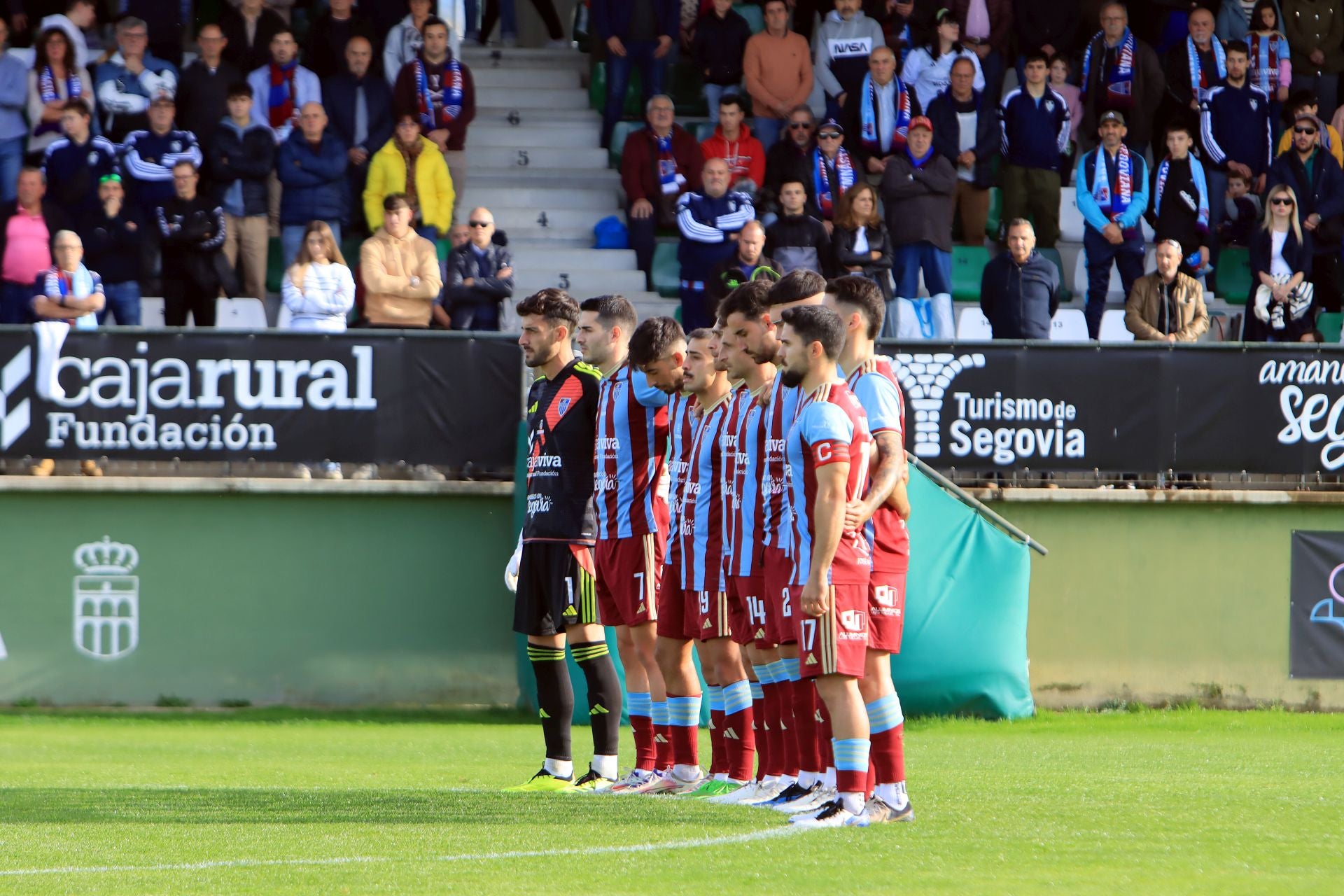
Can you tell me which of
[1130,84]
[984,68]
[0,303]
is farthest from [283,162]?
[1130,84]

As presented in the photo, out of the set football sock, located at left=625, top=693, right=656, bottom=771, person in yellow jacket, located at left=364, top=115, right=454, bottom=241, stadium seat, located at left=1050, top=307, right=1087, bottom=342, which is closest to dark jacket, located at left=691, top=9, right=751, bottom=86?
person in yellow jacket, located at left=364, top=115, right=454, bottom=241

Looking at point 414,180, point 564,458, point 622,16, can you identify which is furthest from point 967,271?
point 564,458

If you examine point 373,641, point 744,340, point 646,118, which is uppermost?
point 646,118

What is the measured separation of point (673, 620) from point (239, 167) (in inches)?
332

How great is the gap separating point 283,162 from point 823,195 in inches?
188

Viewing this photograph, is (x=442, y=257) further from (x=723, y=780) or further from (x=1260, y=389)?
(x=723, y=780)

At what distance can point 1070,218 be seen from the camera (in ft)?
57.5

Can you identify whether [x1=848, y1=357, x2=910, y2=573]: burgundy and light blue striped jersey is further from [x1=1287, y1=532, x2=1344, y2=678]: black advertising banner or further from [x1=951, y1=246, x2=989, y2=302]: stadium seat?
[x1=951, y1=246, x2=989, y2=302]: stadium seat

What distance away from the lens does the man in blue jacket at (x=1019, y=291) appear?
14.2m

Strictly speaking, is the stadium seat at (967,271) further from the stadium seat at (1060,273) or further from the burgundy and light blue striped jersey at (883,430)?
the burgundy and light blue striped jersey at (883,430)

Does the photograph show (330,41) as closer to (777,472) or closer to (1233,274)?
(1233,274)

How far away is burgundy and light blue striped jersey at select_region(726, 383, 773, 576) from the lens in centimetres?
752

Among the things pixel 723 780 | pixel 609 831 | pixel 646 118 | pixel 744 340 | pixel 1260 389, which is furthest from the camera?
pixel 646 118

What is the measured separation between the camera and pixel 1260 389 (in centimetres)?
1335
